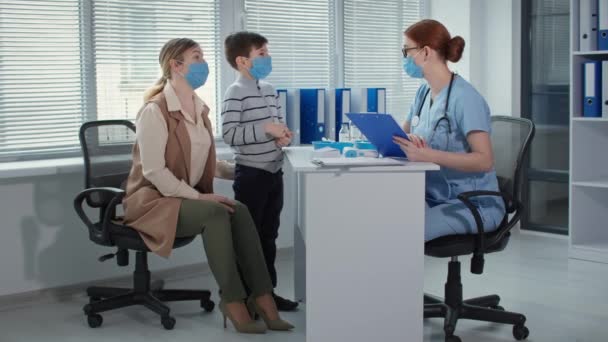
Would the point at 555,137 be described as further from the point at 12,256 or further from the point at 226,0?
the point at 12,256

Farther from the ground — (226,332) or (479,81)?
(479,81)

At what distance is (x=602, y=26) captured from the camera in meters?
4.98

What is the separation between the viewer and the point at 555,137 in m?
5.88

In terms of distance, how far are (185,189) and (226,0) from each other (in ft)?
5.31

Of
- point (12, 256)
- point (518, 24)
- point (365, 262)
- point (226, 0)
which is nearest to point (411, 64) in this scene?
point (365, 262)

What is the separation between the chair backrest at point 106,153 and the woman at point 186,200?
0.79 feet

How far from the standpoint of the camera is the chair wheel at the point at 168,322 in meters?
3.86

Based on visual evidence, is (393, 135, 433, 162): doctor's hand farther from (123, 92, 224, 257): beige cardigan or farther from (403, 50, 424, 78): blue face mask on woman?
(123, 92, 224, 257): beige cardigan

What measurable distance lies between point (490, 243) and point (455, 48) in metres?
0.81

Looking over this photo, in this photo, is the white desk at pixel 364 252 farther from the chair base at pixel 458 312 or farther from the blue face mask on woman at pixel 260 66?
the blue face mask on woman at pixel 260 66

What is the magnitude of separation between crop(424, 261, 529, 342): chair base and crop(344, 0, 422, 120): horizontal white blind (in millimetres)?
2264

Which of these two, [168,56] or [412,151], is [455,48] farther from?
[168,56]

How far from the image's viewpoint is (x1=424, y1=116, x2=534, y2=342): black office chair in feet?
11.5

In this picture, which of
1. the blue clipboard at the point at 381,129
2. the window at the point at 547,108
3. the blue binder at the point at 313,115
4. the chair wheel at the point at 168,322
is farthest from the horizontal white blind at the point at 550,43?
the chair wheel at the point at 168,322
